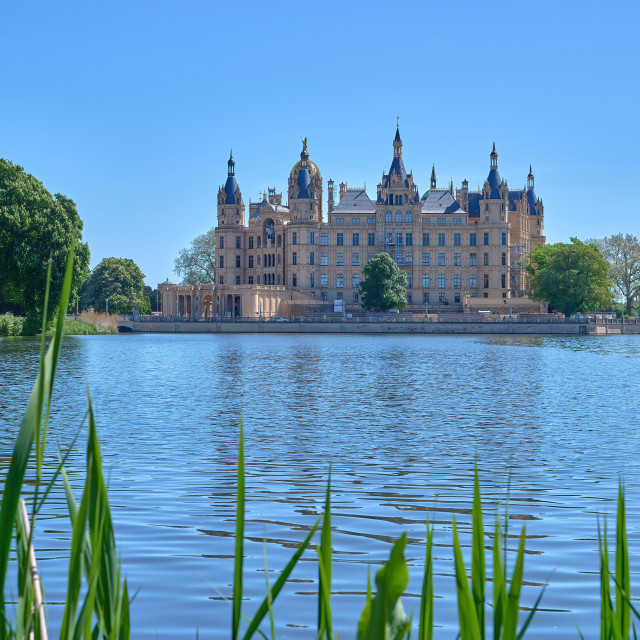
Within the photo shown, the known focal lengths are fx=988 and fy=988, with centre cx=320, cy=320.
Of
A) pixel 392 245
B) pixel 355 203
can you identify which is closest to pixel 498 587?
pixel 392 245

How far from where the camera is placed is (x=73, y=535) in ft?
6.15

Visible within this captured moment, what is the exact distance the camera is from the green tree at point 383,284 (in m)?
97.9

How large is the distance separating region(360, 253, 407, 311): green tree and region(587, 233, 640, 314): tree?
76.5 feet

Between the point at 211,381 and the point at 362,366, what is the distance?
1015cm

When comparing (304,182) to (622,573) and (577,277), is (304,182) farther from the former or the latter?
(622,573)

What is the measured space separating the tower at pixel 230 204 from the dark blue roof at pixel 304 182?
9.40m

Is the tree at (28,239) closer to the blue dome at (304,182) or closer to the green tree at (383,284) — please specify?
A: the green tree at (383,284)

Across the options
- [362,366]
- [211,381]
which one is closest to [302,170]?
[362,366]

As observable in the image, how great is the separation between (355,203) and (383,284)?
19.8 m

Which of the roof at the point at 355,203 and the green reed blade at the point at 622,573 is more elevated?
the roof at the point at 355,203

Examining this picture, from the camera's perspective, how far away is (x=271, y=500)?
969cm

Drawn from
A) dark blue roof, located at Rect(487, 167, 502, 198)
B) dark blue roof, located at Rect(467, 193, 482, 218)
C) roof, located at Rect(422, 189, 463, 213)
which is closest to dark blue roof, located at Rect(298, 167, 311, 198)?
roof, located at Rect(422, 189, 463, 213)

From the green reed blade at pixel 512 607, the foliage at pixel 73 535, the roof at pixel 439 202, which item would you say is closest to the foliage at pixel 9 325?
the foliage at pixel 73 535

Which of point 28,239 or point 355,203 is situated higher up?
point 355,203
